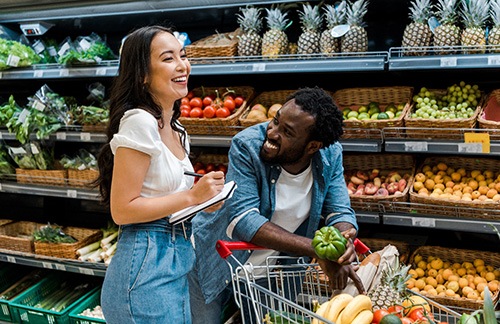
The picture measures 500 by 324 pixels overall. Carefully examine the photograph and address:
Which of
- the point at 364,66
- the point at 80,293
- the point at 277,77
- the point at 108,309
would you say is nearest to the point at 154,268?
the point at 108,309

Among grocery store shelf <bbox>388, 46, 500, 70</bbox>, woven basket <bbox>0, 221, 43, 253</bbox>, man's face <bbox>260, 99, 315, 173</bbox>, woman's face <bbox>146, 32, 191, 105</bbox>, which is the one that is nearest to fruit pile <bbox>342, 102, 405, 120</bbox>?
grocery store shelf <bbox>388, 46, 500, 70</bbox>

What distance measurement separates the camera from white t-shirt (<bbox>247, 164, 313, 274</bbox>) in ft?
7.15

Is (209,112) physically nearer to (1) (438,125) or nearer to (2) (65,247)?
(1) (438,125)

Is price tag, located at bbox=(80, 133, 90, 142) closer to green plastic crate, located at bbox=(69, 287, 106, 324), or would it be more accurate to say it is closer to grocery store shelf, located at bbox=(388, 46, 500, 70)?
green plastic crate, located at bbox=(69, 287, 106, 324)

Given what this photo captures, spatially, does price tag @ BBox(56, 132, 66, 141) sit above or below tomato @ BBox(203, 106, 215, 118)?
below

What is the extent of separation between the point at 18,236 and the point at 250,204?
113 inches

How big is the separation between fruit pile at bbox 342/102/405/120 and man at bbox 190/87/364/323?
83 cm

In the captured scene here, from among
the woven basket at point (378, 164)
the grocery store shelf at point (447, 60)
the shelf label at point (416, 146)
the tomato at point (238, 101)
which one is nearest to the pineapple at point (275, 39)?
the tomato at point (238, 101)

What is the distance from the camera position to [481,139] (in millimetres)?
2633

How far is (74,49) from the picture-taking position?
388 centimetres

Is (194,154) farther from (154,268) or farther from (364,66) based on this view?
(154,268)

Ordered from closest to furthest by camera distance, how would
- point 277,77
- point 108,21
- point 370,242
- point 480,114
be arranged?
point 480,114
point 370,242
point 277,77
point 108,21

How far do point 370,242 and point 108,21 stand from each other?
2502mm

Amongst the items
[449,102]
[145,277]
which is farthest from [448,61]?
[145,277]
